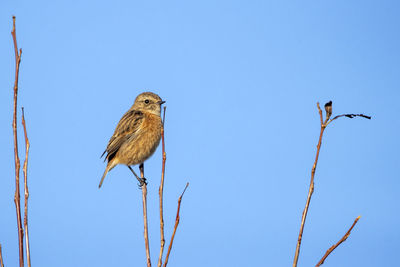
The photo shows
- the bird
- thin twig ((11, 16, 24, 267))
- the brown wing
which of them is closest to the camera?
thin twig ((11, 16, 24, 267))

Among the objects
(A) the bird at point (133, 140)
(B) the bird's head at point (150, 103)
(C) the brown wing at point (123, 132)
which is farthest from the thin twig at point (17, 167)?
(B) the bird's head at point (150, 103)

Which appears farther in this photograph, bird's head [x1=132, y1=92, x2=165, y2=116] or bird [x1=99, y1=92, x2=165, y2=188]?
bird's head [x1=132, y1=92, x2=165, y2=116]

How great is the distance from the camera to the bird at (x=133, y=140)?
320 inches

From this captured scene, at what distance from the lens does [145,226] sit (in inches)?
145

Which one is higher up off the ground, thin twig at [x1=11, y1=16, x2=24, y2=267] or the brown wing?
the brown wing

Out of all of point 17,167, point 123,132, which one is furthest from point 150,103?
point 17,167

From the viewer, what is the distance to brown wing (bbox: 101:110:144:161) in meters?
8.27

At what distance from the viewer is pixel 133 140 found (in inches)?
322

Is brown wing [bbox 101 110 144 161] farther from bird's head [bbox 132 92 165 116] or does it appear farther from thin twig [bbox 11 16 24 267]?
thin twig [bbox 11 16 24 267]

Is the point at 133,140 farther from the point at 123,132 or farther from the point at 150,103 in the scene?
the point at 150,103

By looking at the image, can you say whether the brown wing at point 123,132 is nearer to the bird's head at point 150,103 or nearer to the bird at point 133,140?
the bird at point 133,140

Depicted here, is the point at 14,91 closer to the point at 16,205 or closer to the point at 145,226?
the point at 16,205

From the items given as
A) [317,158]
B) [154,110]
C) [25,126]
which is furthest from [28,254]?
[154,110]

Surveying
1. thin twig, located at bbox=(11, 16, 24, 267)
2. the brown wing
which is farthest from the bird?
thin twig, located at bbox=(11, 16, 24, 267)
